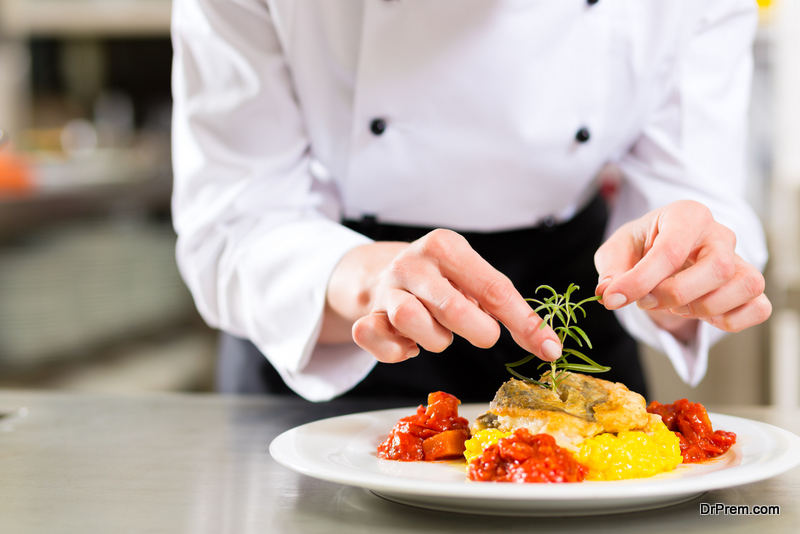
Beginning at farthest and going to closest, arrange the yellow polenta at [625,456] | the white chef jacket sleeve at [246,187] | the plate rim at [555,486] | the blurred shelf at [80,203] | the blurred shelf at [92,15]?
the blurred shelf at [92,15] → the blurred shelf at [80,203] → the white chef jacket sleeve at [246,187] → the yellow polenta at [625,456] → the plate rim at [555,486]

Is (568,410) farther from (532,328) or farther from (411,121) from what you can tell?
(411,121)

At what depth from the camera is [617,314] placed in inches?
54.2

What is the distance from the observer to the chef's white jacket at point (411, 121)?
1.13 m

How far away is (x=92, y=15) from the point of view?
4145 millimetres

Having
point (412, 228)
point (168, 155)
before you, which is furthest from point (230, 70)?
point (168, 155)

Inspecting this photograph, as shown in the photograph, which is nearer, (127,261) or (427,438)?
(427,438)

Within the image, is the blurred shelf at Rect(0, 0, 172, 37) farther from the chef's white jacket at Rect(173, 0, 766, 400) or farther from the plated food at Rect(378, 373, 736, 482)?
the plated food at Rect(378, 373, 736, 482)

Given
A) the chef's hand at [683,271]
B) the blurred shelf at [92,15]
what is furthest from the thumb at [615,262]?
the blurred shelf at [92,15]

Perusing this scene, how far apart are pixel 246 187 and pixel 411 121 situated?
0.86 ft

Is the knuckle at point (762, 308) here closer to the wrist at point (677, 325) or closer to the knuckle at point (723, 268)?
the knuckle at point (723, 268)

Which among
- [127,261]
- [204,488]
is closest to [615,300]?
[204,488]

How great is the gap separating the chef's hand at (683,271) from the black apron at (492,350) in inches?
14.2

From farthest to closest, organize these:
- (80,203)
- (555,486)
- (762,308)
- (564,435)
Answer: (80,203)
(762,308)
(564,435)
(555,486)

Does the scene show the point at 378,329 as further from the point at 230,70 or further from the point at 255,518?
the point at 230,70
